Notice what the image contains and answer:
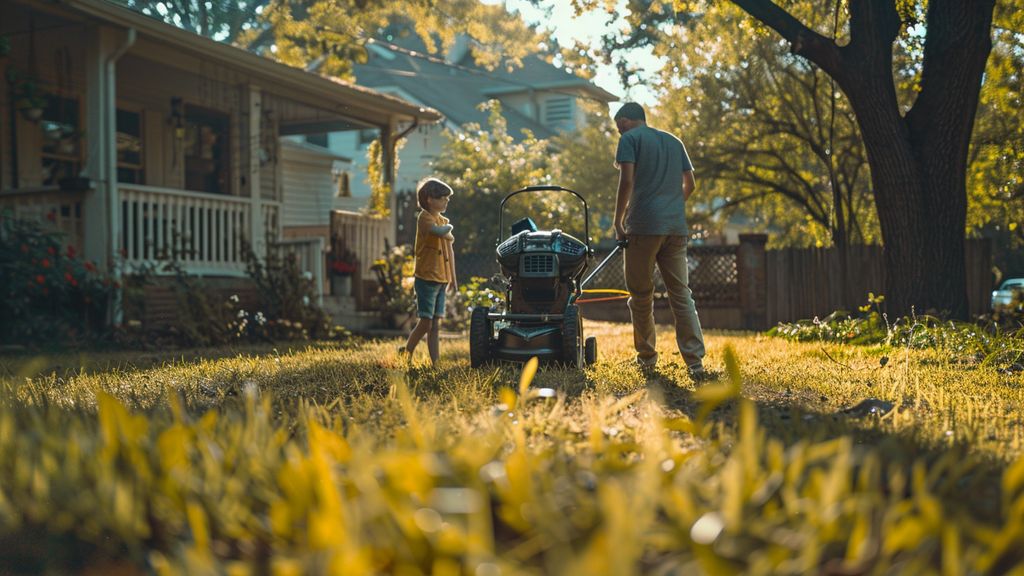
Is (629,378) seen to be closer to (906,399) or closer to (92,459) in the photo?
(906,399)

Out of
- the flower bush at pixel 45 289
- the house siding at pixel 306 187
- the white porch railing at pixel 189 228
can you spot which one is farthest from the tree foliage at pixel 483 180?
the flower bush at pixel 45 289

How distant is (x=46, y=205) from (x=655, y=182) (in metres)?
7.55

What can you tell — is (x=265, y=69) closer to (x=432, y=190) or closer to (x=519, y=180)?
(x=432, y=190)

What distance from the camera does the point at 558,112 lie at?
37156 mm

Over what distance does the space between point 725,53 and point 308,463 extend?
60.4ft

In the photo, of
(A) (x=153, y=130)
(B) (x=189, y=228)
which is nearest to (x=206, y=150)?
(A) (x=153, y=130)

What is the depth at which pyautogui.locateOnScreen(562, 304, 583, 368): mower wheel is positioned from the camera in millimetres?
6668

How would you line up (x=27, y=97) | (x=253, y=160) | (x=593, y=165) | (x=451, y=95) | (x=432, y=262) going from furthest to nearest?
(x=451, y=95) < (x=593, y=165) < (x=253, y=160) < (x=27, y=97) < (x=432, y=262)

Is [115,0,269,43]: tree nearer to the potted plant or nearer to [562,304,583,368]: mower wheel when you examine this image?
the potted plant

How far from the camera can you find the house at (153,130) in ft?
36.4

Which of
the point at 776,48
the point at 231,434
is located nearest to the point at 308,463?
the point at 231,434

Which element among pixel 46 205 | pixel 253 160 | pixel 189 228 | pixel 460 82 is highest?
pixel 460 82

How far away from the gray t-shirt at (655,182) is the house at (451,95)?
20912mm

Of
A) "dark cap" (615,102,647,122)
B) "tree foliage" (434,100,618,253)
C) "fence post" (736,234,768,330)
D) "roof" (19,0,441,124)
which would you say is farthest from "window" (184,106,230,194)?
"dark cap" (615,102,647,122)
